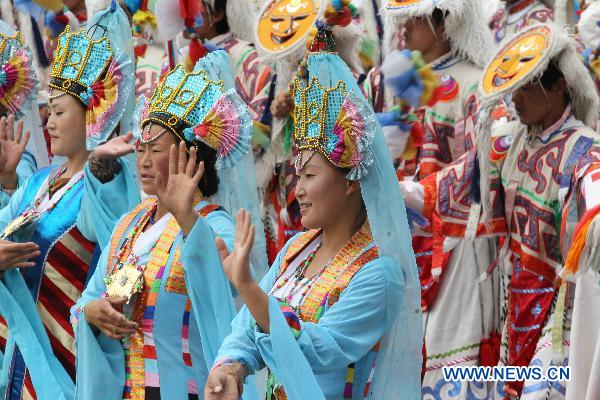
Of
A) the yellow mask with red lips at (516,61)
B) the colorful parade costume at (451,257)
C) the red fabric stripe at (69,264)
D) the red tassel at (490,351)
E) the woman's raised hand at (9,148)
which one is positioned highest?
the woman's raised hand at (9,148)

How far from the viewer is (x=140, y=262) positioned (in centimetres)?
461

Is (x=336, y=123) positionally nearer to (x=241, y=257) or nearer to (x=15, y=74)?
(x=241, y=257)

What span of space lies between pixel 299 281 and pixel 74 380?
1.58 m

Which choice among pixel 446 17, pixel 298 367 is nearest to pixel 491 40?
pixel 446 17

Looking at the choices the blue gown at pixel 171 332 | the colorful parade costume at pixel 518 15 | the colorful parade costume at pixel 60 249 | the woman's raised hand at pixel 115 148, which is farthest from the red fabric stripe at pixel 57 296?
the colorful parade costume at pixel 518 15

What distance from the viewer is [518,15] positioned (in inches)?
323

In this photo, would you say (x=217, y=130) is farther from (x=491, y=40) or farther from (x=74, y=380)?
(x=491, y=40)

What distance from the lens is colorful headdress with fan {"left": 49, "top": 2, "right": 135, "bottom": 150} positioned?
5.48 meters

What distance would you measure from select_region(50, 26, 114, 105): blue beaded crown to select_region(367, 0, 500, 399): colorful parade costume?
61.1 inches

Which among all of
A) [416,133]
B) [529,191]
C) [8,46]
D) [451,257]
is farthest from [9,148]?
[529,191]

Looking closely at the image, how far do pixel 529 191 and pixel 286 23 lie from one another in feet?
6.16

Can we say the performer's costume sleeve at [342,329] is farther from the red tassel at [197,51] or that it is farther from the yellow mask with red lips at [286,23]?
the yellow mask with red lips at [286,23]

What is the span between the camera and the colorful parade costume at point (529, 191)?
5.79m

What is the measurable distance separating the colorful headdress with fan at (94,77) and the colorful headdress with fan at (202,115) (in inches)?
28.1
